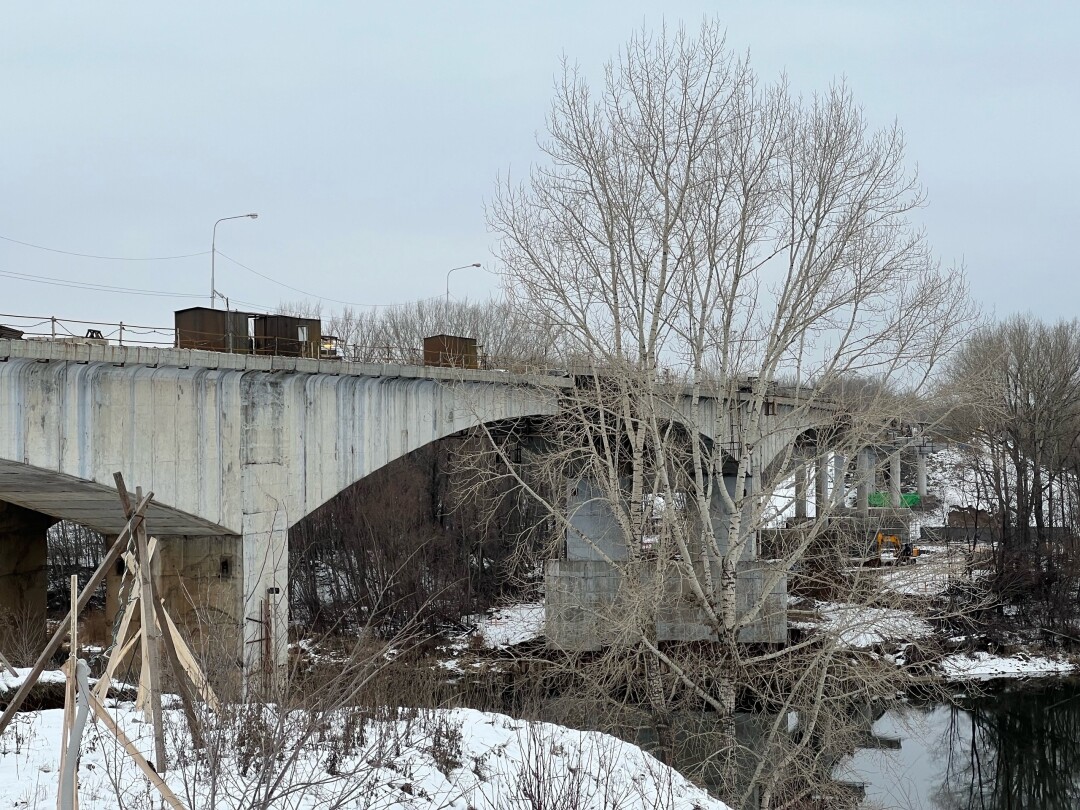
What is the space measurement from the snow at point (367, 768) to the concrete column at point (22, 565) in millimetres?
16503

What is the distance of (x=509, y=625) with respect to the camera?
35844 millimetres

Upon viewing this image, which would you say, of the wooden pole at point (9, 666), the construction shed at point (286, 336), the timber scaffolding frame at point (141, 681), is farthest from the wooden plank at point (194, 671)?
the construction shed at point (286, 336)

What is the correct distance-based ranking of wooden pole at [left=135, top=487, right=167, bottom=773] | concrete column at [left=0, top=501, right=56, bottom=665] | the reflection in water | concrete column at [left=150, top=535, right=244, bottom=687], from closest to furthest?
wooden pole at [left=135, top=487, right=167, bottom=773] → concrete column at [left=150, top=535, right=244, bottom=687] → the reflection in water → concrete column at [left=0, top=501, right=56, bottom=665]

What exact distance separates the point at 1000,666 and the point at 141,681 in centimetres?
2877

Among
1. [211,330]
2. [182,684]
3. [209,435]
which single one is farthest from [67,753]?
[211,330]

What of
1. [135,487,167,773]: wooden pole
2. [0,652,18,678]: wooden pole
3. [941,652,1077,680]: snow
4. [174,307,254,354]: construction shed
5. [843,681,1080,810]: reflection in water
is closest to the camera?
[135,487,167,773]: wooden pole

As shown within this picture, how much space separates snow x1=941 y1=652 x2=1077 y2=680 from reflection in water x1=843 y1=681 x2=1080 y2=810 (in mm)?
1180

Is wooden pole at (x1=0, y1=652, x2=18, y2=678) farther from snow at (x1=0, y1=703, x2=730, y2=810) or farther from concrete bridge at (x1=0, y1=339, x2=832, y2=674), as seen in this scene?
concrete bridge at (x1=0, y1=339, x2=832, y2=674)

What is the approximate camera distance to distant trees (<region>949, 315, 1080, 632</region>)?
34219 millimetres

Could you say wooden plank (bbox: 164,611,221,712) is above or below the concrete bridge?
below

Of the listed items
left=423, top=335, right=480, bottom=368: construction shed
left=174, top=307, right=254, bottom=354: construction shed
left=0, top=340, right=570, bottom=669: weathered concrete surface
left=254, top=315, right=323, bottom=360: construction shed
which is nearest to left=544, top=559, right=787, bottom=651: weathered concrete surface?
left=0, top=340, right=570, bottom=669: weathered concrete surface

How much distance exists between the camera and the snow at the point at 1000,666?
30.7 meters

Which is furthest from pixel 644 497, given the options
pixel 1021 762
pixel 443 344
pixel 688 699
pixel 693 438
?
pixel 1021 762

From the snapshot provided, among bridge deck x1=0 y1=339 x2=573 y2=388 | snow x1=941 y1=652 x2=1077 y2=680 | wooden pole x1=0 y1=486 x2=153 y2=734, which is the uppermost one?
bridge deck x1=0 y1=339 x2=573 y2=388
